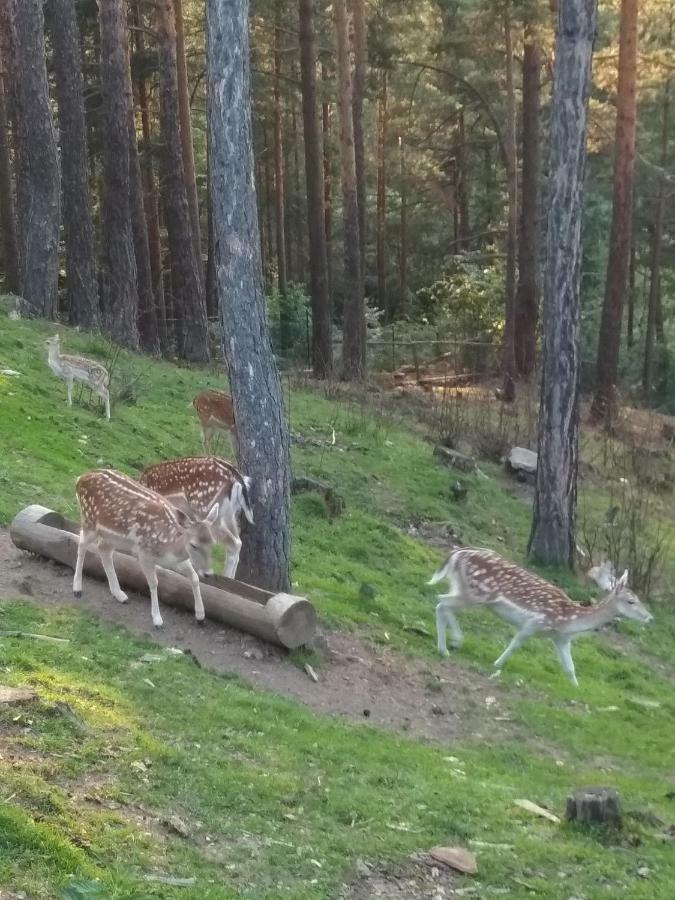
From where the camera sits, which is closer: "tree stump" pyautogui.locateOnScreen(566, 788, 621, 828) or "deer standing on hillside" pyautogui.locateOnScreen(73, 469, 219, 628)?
"tree stump" pyautogui.locateOnScreen(566, 788, 621, 828)

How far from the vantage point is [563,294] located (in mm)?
15344

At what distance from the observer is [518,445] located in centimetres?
2225

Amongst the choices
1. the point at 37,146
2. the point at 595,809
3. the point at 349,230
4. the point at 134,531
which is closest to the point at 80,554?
the point at 134,531

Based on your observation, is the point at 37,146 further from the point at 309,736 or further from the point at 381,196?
the point at 381,196

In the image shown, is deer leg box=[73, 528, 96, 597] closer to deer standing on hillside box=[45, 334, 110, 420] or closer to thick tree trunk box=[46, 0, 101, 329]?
deer standing on hillside box=[45, 334, 110, 420]

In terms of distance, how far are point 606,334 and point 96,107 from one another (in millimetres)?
13888

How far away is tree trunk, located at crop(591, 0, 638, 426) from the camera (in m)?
25.1

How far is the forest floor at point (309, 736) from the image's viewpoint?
6.03 metres

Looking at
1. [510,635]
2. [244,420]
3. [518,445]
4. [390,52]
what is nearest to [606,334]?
[518,445]

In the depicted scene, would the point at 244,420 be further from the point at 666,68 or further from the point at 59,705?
the point at 666,68

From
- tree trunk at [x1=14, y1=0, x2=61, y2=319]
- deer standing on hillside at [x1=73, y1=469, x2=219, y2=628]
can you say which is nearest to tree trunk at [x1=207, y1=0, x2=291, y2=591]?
deer standing on hillside at [x1=73, y1=469, x2=219, y2=628]

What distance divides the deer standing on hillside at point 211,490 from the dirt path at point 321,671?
902mm

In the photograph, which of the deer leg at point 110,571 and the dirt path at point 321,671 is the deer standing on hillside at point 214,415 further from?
the deer leg at point 110,571

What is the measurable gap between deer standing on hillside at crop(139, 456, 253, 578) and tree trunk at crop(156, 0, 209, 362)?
559 inches
